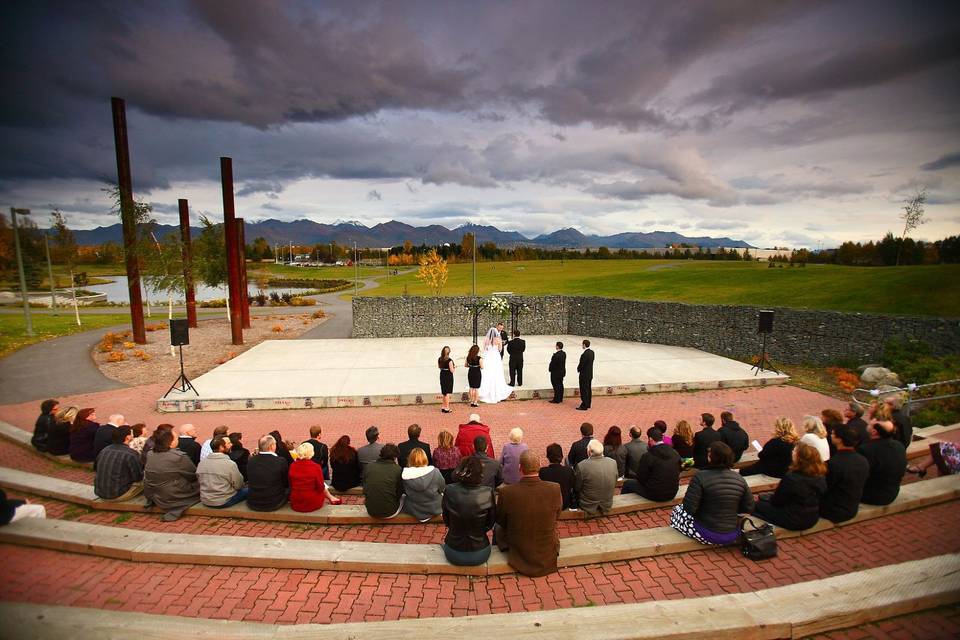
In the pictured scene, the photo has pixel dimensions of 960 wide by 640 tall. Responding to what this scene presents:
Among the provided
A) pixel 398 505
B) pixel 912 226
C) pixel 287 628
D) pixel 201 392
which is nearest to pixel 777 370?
pixel 398 505

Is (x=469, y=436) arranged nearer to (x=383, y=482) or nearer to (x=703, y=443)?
(x=383, y=482)

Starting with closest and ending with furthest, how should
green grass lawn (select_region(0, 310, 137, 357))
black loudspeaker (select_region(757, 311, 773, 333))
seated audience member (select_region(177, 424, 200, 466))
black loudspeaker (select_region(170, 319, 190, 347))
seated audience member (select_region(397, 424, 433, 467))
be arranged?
1. seated audience member (select_region(397, 424, 433, 467))
2. seated audience member (select_region(177, 424, 200, 466))
3. black loudspeaker (select_region(170, 319, 190, 347))
4. black loudspeaker (select_region(757, 311, 773, 333))
5. green grass lawn (select_region(0, 310, 137, 357))

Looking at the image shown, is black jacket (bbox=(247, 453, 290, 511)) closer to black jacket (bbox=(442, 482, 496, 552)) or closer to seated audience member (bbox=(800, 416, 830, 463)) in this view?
black jacket (bbox=(442, 482, 496, 552))

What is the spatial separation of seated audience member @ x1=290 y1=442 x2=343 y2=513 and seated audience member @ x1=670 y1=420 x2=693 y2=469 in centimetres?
571

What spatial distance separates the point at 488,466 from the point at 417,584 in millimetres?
1698

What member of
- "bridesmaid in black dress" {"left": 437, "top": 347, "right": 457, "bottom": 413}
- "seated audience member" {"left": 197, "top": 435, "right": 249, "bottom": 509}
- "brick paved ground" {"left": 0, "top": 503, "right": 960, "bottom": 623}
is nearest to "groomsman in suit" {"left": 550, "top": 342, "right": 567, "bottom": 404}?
"bridesmaid in black dress" {"left": 437, "top": 347, "right": 457, "bottom": 413}

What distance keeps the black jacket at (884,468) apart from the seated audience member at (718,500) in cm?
207

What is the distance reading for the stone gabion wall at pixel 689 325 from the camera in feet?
52.6

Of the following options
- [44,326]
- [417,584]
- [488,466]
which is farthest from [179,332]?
[44,326]

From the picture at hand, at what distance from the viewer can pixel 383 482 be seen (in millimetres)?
6129

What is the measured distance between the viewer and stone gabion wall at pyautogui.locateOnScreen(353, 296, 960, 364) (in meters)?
16.0

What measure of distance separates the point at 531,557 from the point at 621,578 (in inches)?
43.1

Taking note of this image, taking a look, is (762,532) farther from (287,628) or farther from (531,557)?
(287,628)

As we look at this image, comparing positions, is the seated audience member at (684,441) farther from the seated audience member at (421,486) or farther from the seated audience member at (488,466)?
the seated audience member at (421,486)
